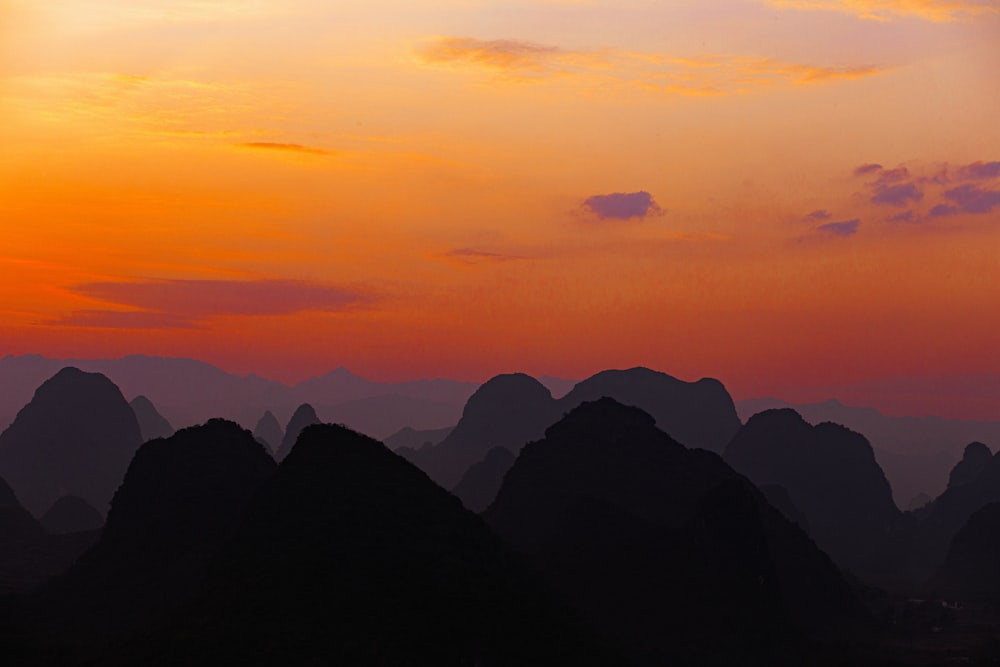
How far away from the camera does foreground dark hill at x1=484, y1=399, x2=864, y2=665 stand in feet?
355

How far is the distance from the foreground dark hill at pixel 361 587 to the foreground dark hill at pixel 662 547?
20830mm

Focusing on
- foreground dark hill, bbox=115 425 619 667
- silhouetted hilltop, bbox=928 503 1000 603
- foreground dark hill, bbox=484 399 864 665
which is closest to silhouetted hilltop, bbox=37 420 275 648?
foreground dark hill, bbox=115 425 619 667

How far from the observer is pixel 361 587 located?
3088 inches

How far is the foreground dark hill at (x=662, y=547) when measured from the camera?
10812 centimetres

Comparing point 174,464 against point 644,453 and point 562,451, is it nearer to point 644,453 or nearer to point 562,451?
point 562,451

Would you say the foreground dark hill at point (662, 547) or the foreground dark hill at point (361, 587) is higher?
the foreground dark hill at point (361, 587)

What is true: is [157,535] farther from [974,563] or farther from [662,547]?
[974,563]

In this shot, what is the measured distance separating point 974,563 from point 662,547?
8907 centimetres

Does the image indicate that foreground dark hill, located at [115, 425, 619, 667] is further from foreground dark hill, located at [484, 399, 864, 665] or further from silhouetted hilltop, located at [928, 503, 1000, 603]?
silhouetted hilltop, located at [928, 503, 1000, 603]

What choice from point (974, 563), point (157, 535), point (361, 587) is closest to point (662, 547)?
point (361, 587)

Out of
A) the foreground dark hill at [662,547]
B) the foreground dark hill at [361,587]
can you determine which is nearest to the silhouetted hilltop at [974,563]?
the foreground dark hill at [662,547]

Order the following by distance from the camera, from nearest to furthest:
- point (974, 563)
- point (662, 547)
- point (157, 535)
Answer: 1. point (157, 535)
2. point (662, 547)
3. point (974, 563)

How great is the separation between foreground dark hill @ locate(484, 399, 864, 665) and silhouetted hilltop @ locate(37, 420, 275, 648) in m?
31.9

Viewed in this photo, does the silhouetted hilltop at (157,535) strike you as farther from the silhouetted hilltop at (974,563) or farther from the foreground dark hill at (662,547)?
the silhouetted hilltop at (974,563)
